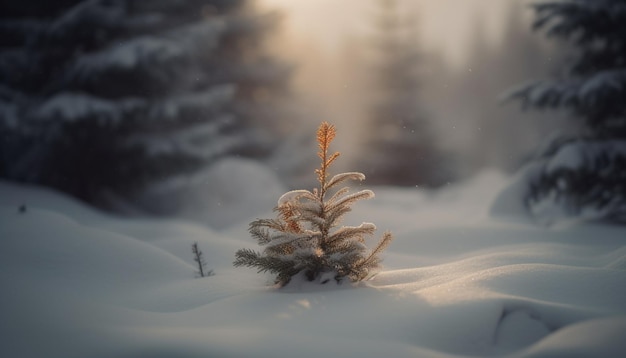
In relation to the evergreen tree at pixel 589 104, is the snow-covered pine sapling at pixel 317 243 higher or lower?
lower

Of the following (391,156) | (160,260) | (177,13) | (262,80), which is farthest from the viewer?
(391,156)

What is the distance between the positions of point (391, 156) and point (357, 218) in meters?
11.1

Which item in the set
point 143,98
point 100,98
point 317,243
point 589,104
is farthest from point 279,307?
point 143,98

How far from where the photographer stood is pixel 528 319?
235cm

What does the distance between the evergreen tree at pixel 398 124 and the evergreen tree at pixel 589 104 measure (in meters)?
10.7

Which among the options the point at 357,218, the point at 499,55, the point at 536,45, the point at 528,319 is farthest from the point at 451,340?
the point at 499,55

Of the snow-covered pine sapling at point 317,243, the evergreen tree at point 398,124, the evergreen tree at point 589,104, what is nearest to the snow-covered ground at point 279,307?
the snow-covered pine sapling at point 317,243

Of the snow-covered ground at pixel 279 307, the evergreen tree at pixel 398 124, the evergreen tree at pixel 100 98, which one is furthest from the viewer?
the evergreen tree at pixel 398 124

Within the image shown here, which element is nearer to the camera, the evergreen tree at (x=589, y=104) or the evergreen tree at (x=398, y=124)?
the evergreen tree at (x=589, y=104)

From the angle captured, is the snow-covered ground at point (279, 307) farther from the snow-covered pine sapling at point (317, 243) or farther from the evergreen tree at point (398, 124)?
the evergreen tree at point (398, 124)

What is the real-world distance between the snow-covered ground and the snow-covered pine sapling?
14 cm

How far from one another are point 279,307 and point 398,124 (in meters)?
16.4

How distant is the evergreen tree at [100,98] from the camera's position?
8.78m

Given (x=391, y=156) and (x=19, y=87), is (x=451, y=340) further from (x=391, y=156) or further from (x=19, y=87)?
(x=391, y=156)
